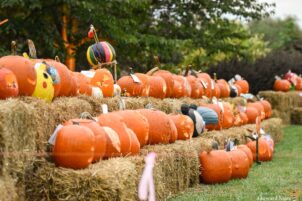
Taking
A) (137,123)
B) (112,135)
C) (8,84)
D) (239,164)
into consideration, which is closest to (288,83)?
(239,164)

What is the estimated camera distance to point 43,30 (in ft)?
45.5

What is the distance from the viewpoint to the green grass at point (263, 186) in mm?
6645

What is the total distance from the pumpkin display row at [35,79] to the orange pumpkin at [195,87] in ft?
12.6

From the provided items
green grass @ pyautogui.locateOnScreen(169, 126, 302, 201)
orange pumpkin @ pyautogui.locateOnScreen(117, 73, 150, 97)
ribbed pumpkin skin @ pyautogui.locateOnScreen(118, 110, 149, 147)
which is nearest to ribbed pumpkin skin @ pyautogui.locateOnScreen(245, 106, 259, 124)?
green grass @ pyautogui.locateOnScreen(169, 126, 302, 201)

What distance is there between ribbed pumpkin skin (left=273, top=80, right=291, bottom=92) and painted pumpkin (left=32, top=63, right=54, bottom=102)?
1417 centimetres

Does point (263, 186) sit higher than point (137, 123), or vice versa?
point (137, 123)

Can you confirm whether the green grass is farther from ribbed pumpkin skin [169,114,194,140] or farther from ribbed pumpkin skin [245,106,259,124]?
ribbed pumpkin skin [245,106,259,124]

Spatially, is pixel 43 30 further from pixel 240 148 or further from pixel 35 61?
pixel 35 61

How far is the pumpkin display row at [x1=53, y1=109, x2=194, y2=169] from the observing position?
5.22 m

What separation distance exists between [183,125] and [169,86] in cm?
139

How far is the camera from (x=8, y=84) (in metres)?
5.18

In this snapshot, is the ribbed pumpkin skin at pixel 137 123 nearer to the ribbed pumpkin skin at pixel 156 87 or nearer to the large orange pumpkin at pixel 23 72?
the large orange pumpkin at pixel 23 72

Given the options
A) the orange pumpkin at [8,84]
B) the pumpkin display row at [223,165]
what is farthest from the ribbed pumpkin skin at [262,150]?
the orange pumpkin at [8,84]

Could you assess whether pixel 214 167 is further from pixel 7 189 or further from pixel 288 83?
pixel 288 83
